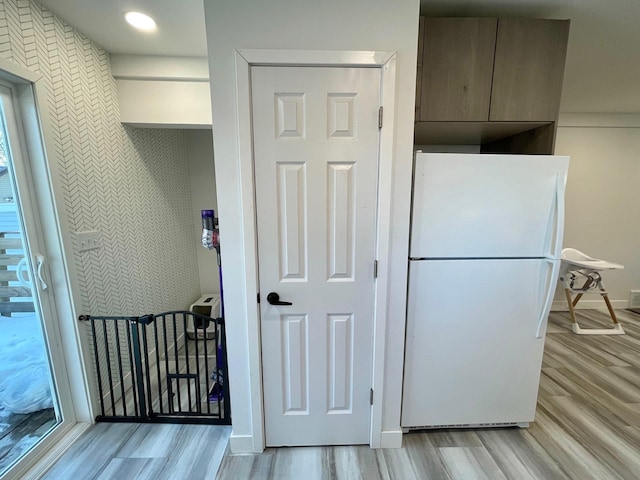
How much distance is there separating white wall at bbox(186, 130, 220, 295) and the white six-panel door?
6.84ft

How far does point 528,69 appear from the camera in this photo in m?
1.50

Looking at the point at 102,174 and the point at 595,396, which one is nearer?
the point at 102,174

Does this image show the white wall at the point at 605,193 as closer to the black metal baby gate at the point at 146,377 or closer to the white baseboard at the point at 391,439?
the white baseboard at the point at 391,439

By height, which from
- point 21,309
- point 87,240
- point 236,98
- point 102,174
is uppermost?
point 236,98

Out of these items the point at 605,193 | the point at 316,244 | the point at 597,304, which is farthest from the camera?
the point at 597,304

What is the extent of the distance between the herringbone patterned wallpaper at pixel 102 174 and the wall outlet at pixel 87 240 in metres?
0.03

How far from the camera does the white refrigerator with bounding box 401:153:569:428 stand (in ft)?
4.91

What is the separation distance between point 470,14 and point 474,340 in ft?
6.30

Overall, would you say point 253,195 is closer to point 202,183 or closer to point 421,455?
point 421,455

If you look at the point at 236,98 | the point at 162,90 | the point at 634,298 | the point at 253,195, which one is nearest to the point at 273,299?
the point at 253,195

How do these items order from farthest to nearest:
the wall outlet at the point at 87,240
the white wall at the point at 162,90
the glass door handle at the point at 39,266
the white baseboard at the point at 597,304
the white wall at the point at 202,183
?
1. the white baseboard at the point at 597,304
2. the white wall at the point at 202,183
3. the white wall at the point at 162,90
4. the wall outlet at the point at 87,240
5. the glass door handle at the point at 39,266

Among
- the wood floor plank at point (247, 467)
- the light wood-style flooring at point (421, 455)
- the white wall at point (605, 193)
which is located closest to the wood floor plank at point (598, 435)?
the light wood-style flooring at point (421, 455)

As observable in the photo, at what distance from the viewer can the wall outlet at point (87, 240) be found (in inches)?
68.2

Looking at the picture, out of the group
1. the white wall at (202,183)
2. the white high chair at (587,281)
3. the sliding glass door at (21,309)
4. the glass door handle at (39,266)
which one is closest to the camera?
the sliding glass door at (21,309)
